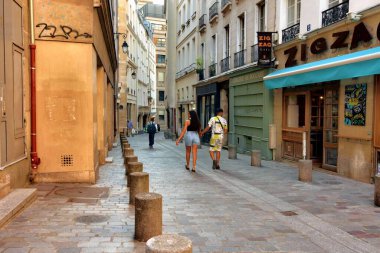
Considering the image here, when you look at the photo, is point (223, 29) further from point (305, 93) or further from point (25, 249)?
point (25, 249)

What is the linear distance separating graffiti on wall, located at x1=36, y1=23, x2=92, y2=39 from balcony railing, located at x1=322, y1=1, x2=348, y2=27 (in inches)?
259

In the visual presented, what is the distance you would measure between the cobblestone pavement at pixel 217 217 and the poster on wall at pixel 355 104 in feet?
4.96

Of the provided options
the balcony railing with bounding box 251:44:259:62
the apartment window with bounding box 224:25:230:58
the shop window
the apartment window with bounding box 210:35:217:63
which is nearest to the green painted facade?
the balcony railing with bounding box 251:44:259:62

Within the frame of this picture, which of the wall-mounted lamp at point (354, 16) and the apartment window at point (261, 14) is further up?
the apartment window at point (261, 14)

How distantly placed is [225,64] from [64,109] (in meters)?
12.8

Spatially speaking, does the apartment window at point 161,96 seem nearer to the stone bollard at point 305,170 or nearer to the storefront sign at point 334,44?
the storefront sign at point 334,44

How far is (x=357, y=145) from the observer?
9.52 metres

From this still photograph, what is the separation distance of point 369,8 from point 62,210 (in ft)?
25.8

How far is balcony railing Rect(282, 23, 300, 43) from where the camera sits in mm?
12613

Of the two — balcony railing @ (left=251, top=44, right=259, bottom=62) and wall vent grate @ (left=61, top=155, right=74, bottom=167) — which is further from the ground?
balcony railing @ (left=251, top=44, right=259, bottom=62)

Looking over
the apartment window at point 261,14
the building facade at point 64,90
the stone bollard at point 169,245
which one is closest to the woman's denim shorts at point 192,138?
the building facade at point 64,90

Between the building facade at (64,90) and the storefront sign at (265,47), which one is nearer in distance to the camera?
the building facade at (64,90)

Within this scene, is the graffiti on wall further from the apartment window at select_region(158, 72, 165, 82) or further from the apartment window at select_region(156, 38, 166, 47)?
the apartment window at select_region(156, 38, 166, 47)

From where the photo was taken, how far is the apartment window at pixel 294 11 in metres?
12.9
